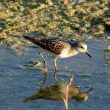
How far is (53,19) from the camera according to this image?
14117 millimetres

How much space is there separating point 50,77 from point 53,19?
336cm

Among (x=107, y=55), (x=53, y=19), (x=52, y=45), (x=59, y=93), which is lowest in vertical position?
(x=59, y=93)

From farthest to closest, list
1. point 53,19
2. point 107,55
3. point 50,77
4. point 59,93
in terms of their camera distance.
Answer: point 53,19, point 107,55, point 50,77, point 59,93

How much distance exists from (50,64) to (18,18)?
260 centimetres

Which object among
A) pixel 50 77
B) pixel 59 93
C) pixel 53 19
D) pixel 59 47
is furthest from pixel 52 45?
pixel 53 19

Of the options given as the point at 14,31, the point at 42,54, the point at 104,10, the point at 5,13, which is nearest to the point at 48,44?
the point at 42,54

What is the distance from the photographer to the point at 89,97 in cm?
1022

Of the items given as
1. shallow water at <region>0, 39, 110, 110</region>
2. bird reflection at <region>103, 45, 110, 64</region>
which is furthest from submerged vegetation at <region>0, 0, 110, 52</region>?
bird reflection at <region>103, 45, 110, 64</region>

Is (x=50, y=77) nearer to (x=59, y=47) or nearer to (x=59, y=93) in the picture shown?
(x=59, y=93)

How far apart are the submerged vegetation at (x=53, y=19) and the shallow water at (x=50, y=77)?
2.49 feet

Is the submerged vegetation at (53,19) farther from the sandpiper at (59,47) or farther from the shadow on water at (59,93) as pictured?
the shadow on water at (59,93)

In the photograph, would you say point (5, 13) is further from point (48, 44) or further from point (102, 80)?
point (102, 80)

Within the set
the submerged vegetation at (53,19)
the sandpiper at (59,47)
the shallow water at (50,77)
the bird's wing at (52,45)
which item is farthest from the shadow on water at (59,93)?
the submerged vegetation at (53,19)

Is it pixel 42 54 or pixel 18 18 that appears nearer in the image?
pixel 42 54
